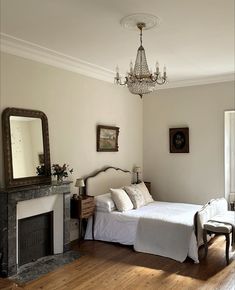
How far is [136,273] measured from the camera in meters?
3.87

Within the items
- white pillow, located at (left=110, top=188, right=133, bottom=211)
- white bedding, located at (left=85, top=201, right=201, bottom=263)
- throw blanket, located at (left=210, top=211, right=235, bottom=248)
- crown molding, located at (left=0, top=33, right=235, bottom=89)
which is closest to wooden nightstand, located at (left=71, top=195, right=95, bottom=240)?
white bedding, located at (left=85, top=201, right=201, bottom=263)

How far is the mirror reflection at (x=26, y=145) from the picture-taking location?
13.5ft

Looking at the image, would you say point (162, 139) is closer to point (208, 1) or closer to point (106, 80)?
point (106, 80)

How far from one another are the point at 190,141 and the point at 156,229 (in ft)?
7.94

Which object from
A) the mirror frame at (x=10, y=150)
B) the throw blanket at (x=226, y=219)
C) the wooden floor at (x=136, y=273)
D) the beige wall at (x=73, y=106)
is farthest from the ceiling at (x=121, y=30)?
the wooden floor at (x=136, y=273)

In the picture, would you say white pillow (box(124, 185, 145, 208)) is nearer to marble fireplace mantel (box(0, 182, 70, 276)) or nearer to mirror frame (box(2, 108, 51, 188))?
mirror frame (box(2, 108, 51, 188))

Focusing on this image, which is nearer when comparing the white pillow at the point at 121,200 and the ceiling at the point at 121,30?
the ceiling at the point at 121,30

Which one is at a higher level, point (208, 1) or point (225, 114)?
point (208, 1)

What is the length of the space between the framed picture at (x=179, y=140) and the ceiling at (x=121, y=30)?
1.62m

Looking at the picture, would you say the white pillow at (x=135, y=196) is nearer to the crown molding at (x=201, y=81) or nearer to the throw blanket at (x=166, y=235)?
the throw blanket at (x=166, y=235)

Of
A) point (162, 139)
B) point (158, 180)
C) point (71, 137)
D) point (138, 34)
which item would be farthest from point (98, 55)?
point (158, 180)

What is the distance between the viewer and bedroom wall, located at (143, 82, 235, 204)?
6.09 meters

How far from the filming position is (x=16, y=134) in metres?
4.14

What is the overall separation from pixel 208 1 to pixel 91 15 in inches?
45.6
